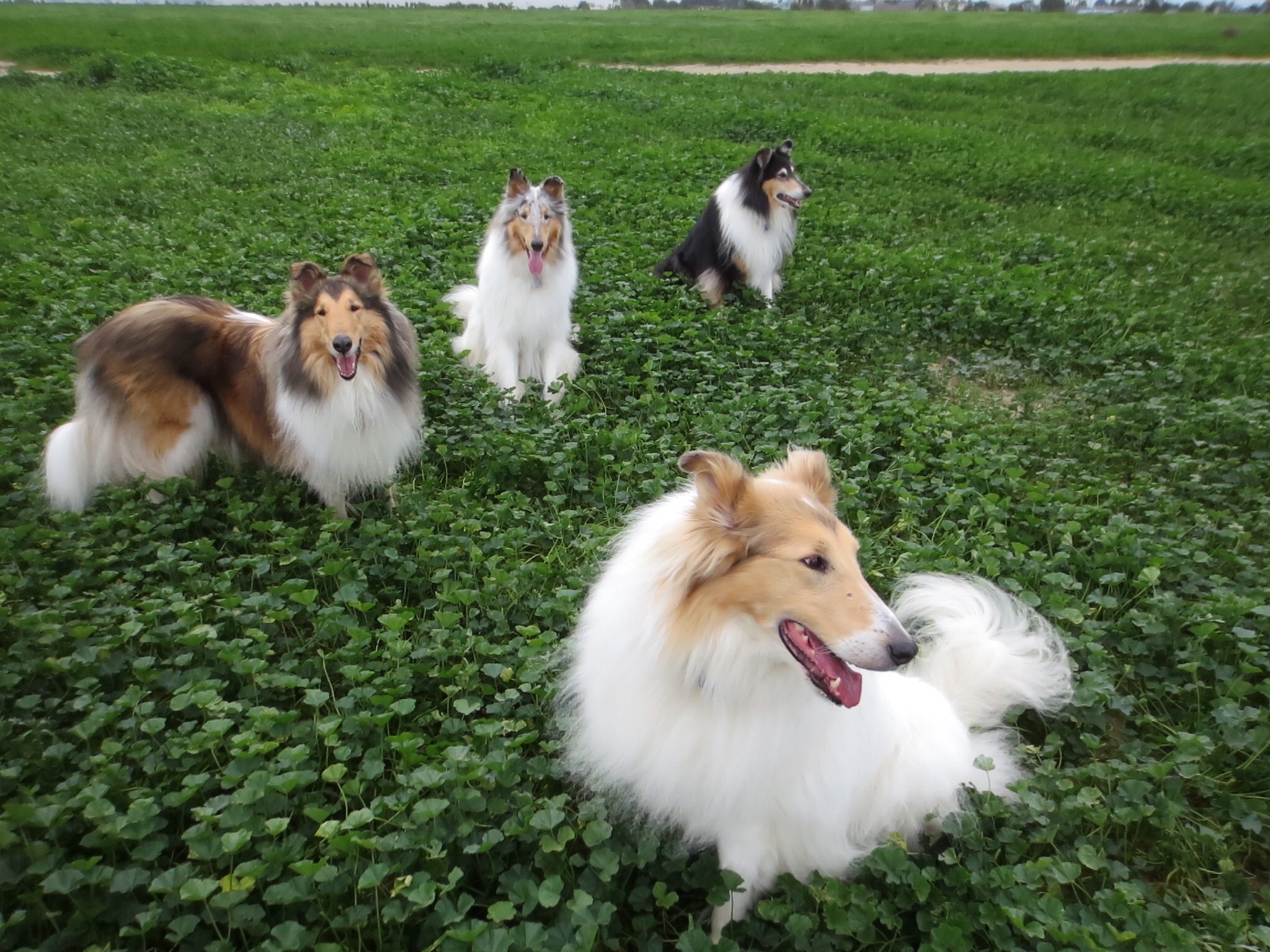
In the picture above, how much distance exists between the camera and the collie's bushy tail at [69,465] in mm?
3916

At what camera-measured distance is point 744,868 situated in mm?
2361

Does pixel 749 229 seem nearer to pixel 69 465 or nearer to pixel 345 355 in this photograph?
pixel 345 355

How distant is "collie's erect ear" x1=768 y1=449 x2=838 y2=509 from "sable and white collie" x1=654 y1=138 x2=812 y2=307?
5028 millimetres

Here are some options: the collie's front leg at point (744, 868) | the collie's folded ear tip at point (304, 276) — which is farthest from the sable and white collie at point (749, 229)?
the collie's front leg at point (744, 868)

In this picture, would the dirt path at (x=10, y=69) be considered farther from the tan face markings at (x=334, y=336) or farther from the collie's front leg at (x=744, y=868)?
the collie's front leg at (x=744, y=868)

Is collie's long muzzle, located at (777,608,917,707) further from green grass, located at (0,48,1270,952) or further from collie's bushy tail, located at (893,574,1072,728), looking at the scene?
collie's bushy tail, located at (893,574,1072,728)

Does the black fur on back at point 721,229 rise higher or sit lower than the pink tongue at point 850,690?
higher

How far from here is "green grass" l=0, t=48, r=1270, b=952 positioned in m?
2.29

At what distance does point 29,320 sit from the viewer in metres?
5.77

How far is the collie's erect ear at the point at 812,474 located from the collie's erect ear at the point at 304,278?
2843 mm

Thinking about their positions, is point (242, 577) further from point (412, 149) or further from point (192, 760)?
point (412, 149)

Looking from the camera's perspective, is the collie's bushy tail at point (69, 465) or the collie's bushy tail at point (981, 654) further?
the collie's bushy tail at point (69, 465)

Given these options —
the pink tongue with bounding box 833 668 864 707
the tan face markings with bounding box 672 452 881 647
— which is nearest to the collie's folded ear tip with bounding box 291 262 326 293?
the tan face markings with bounding box 672 452 881 647

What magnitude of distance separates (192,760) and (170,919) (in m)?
0.58
